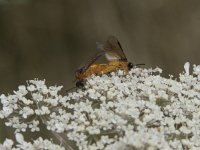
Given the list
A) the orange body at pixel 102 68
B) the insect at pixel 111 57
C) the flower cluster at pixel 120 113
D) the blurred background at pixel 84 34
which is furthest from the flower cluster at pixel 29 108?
the blurred background at pixel 84 34

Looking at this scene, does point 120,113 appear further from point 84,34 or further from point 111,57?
point 84,34

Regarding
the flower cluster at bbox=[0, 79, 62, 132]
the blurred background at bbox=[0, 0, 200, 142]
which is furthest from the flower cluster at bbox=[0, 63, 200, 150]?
the blurred background at bbox=[0, 0, 200, 142]

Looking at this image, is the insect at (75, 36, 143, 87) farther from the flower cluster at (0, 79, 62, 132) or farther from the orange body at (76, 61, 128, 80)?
the flower cluster at (0, 79, 62, 132)

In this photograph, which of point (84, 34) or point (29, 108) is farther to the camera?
point (84, 34)

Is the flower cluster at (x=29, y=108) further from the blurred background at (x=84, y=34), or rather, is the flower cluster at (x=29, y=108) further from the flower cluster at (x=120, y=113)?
the blurred background at (x=84, y=34)

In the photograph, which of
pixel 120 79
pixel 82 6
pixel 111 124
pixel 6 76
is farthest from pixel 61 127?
pixel 82 6

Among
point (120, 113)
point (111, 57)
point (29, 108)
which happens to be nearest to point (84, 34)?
point (111, 57)
